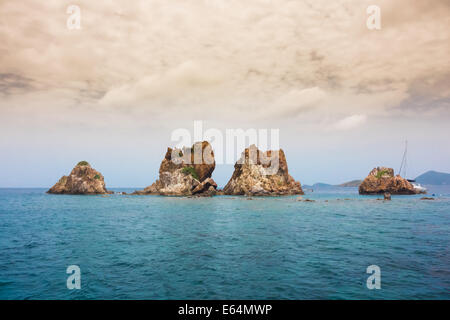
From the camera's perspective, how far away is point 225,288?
13211 millimetres

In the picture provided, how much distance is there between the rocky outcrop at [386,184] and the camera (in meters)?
130

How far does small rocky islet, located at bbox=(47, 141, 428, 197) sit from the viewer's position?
126 meters

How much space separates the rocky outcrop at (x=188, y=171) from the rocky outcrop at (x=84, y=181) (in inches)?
1418

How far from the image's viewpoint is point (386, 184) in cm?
13050

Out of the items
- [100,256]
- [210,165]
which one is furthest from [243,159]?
[100,256]

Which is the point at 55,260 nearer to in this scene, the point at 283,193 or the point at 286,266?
the point at 286,266

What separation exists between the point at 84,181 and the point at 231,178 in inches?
3236

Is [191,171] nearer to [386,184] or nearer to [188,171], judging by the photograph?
[188,171]

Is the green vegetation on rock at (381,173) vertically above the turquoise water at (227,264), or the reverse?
the green vegetation on rock at (381,173)

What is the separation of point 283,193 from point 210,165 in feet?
138

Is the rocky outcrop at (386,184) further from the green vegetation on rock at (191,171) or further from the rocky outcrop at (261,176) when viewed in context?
the green vegetation on rock at (191,171)

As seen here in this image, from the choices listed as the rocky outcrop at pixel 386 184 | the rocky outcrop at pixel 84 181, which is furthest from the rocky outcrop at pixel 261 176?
the rocky outcrop at pixel 84 181

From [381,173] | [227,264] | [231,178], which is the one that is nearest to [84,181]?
[231,178]

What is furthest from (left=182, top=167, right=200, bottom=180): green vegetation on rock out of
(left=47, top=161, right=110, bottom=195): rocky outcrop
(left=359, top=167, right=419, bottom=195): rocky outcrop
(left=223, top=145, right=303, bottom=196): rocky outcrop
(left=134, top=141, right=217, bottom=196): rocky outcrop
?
(left=359, top=167, right=419, bottom=195): rocky outcrop
